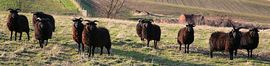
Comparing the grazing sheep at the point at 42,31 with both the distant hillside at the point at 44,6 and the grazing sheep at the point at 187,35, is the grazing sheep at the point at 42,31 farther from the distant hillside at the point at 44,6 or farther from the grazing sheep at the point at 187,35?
the distant hillside at the point at 44,6

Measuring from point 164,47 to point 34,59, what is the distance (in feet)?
24.9

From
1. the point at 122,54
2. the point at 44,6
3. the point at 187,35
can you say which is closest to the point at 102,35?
the point at 122,54

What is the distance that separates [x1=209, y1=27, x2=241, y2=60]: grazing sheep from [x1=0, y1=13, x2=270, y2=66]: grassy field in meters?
0.43

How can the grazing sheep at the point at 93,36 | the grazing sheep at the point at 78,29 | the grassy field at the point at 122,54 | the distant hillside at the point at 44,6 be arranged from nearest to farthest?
the grassy field at the point at 122,54, the grazing sheep at the point at 93,36, the grazing sheep at the point at 78,29, the distant hillside at the point at 44,6

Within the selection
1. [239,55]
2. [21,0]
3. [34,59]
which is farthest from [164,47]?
[21,0]

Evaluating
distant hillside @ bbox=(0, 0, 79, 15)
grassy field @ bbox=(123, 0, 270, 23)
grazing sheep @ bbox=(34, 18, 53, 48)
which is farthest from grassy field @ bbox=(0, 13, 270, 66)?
grassy field @ bbox=(123, 0, 270, 23)

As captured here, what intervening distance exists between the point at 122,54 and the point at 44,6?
3862 centimetres

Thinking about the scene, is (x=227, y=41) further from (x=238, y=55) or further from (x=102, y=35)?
(x=102, y=35)

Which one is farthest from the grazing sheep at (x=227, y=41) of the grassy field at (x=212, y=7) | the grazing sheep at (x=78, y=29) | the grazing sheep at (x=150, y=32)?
the grassy field at (x=212, y=7)

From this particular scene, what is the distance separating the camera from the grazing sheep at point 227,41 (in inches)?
944

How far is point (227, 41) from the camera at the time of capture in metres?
24.1

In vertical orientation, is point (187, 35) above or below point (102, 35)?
below

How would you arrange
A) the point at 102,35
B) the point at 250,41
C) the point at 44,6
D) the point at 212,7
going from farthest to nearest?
the point at 212,7 < the point at 44,6 < the point at 250,41 < the point at 102,35

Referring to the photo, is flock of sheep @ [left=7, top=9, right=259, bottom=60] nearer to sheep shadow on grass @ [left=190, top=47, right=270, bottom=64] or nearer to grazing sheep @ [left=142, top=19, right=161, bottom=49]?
grazing sheep @ [left=142, top=19, right=161, bottom=49]
